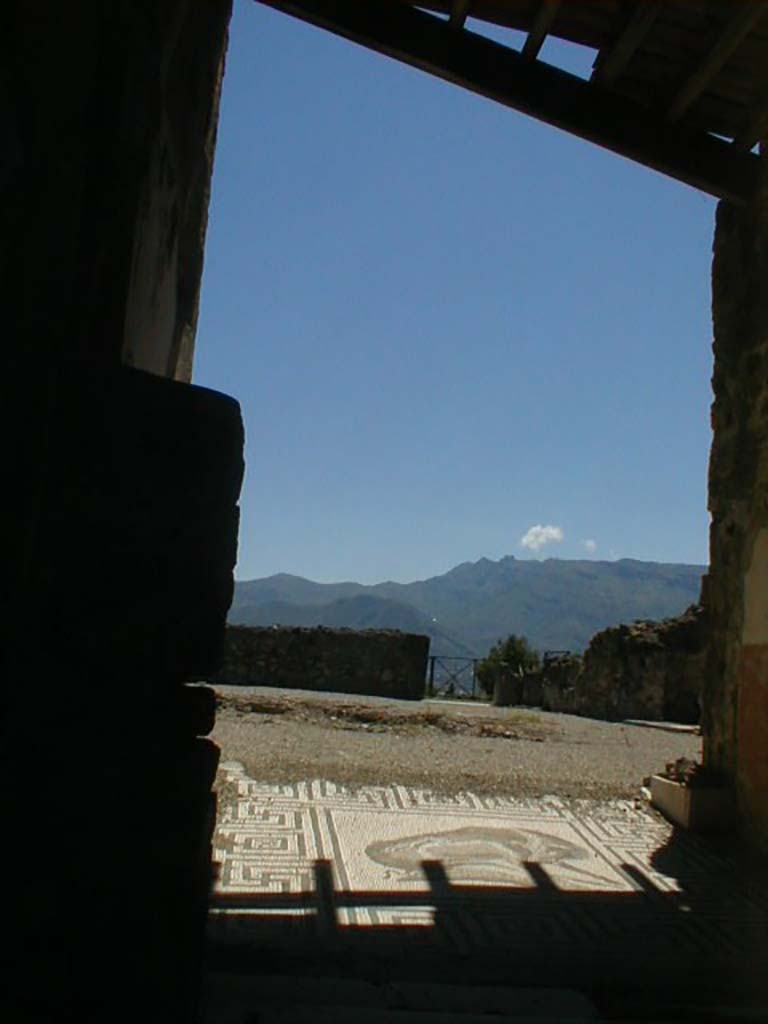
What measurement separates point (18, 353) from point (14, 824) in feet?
2.57

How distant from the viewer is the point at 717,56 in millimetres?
4480

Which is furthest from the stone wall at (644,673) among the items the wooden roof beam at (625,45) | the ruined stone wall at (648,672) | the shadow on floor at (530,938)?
the shadow on floor at (530,938)

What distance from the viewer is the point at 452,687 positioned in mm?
17859

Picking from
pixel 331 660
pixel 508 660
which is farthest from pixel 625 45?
pixel 508 660

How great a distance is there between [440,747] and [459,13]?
5.09m

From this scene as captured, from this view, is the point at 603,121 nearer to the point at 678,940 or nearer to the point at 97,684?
the point at 678,940

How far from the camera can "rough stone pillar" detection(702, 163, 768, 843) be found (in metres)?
4.68

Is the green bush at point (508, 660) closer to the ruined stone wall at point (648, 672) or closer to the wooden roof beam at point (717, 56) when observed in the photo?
the ruined stone wall at point (648, 672)

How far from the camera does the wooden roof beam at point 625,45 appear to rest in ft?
14.4

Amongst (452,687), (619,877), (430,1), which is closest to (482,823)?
(619,877)

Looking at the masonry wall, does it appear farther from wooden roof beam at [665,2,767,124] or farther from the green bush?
the green bush

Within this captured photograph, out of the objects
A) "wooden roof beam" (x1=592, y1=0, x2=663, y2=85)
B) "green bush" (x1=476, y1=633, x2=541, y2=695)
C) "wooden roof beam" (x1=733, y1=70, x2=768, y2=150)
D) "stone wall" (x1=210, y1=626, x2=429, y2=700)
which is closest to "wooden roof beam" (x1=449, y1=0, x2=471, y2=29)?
"wooden roof beam" (x1=592, y1=0, x2=663, y2=85)

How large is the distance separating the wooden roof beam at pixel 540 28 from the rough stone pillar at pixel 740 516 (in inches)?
54.0

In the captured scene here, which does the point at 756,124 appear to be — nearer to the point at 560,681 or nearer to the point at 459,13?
the point at 459,13
